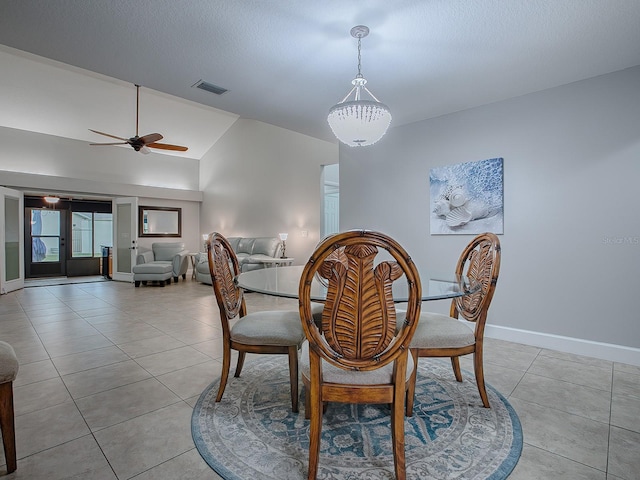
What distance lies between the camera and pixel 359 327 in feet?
3.97

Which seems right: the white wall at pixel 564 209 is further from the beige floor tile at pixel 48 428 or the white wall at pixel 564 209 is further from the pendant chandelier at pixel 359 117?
the beige floor tile at pixel 48 428

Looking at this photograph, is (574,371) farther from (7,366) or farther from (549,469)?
(7,366)

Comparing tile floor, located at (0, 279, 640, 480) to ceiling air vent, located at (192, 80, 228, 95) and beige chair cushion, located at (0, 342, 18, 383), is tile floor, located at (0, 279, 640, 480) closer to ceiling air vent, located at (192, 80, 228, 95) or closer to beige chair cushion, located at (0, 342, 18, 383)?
beige chair cushion, located at (0, 342, 18, 383)

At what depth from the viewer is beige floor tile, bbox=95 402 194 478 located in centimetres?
141

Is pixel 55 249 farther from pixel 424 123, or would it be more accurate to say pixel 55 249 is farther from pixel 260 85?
pixel 424 123

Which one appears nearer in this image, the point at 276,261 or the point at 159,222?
the point at 276,261

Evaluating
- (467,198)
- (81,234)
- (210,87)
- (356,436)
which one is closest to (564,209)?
(467,198)

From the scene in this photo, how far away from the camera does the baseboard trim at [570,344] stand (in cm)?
256

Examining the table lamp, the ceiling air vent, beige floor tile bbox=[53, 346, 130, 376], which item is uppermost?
the ceiling air vent

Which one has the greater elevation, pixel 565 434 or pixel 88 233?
pixel 88 233

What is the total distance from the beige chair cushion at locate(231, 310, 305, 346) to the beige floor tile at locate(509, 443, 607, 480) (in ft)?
3.65

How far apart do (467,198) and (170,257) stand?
21.0 ft

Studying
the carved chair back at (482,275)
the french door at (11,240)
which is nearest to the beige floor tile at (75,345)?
the carved chair back at (482,275)

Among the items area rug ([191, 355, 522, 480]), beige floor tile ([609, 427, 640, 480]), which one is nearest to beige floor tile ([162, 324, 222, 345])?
area rug ([191, 355, 522, 480])
